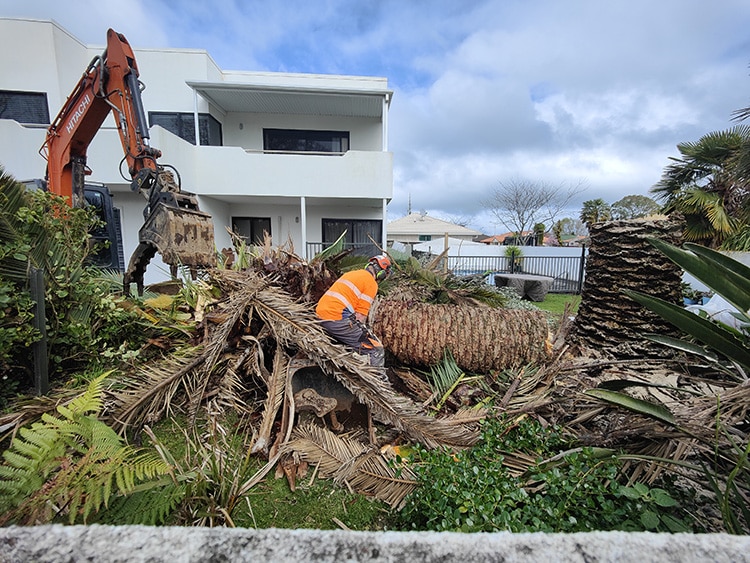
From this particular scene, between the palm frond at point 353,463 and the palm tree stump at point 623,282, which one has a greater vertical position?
the palm tree stump at point 623,282

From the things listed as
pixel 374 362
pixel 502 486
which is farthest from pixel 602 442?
pixel 374 362

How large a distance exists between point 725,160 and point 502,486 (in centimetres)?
1365

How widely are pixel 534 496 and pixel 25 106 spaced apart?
17616mm

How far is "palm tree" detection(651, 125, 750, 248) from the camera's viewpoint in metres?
9.58

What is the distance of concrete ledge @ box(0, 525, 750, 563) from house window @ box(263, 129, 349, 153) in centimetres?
1413

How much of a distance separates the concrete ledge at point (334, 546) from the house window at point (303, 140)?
1413 centimetres

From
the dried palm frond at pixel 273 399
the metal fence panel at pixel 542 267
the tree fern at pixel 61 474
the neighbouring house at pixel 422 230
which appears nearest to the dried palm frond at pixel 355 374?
the dried palm frond at pixel 273 399

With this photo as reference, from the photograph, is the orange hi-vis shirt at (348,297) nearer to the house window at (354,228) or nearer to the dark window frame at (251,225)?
the house window at (354,228)

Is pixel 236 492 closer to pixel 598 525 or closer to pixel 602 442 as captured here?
pixel 598 525

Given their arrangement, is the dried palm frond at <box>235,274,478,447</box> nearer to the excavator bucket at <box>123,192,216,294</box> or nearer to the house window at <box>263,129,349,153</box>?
the excavator bucket at <box>123,192,216,294</box>

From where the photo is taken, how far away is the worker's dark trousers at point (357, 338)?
3217 mm

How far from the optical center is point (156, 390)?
2549mm

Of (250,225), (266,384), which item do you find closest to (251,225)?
(250,225)

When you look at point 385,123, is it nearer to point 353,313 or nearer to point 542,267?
point 353,313
